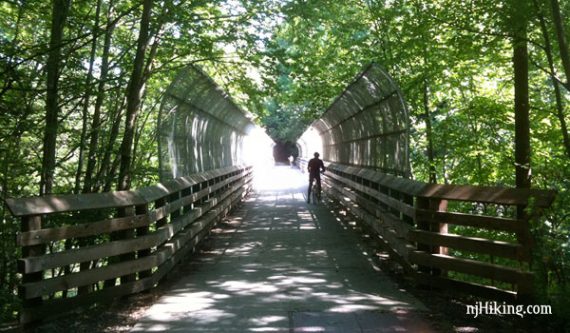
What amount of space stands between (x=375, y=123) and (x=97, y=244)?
648 cm

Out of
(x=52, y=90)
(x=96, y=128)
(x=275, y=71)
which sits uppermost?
(x=275, y=71)

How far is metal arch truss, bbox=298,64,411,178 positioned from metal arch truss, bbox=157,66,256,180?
9.64ft

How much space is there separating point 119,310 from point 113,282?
1093 millimetres

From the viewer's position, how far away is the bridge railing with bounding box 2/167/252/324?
15.6ft

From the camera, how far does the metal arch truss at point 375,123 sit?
26.9ft

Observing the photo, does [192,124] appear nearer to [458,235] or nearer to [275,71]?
[275,71]

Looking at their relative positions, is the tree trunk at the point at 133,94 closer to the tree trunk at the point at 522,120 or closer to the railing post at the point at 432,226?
the railing post at the point at 432,226

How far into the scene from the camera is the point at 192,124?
1128 centimetres

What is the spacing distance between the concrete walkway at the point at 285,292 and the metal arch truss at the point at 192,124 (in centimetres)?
160

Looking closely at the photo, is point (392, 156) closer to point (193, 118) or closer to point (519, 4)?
point (519, 4)

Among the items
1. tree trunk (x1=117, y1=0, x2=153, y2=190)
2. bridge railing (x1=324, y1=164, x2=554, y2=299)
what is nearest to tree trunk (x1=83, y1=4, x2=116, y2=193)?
tree trunk (x1=117, y1=0, x2=153, y2=190)

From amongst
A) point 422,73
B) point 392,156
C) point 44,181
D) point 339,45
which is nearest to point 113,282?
point 44,181

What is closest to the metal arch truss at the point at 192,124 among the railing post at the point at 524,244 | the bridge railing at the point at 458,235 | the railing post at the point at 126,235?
the railing post at the point at 126,235

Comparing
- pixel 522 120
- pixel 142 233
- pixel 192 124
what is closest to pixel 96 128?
pixel 142 233
